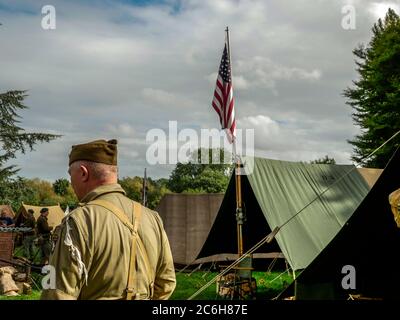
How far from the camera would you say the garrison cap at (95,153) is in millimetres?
2791

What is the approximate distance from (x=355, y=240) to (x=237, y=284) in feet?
10.2

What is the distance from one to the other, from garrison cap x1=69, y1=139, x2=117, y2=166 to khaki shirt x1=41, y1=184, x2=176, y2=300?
131 mm

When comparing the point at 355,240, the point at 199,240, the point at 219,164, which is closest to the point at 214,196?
the point at 199,240

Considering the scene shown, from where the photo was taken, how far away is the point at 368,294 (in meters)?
5.93

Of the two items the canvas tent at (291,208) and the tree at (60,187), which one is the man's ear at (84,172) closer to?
the canvas tent at (291,208)

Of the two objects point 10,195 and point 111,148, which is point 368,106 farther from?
point 111,148

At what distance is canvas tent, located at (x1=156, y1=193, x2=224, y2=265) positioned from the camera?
1437 centimetres

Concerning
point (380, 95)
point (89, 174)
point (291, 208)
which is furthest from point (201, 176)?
point (89, 174)

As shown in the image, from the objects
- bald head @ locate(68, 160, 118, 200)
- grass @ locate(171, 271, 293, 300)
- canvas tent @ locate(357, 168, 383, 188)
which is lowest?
grass @ locate(171, 271, 293, 300)

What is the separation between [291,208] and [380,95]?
20.4 m

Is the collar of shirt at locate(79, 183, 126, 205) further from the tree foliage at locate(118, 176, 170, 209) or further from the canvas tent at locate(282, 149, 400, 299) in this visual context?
A: the tree foliage at locate(118, 176, 170, 209)

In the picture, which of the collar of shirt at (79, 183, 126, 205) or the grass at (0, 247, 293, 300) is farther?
the grass at (0, 247, 293, 300)

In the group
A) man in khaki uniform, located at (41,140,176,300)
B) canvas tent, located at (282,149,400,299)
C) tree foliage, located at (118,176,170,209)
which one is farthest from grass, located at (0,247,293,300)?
tree foliage, located at (118,176,170,209)

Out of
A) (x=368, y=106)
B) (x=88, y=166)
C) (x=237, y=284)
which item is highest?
(x=368, y=106)
